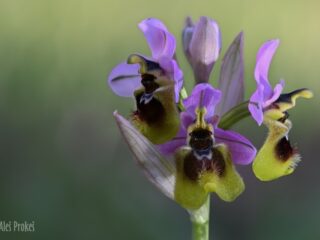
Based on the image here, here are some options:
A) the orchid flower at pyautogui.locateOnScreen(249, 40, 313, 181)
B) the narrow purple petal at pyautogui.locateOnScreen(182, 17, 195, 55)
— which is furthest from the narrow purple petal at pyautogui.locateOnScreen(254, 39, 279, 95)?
the narrow purple petal at pyautogui.locateOnScreen(182, 17, 195, 55)

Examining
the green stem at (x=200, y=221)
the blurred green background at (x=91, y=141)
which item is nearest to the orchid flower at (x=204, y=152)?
the green stem at (x=200, y=221)

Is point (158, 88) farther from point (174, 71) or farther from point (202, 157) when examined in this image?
point (202, 157)

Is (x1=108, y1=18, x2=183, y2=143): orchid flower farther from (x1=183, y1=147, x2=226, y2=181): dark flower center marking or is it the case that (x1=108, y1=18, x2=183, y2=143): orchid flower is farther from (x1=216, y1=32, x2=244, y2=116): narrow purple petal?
(x1=216, y1=32, x2=244, y2=116): narrow purple petal

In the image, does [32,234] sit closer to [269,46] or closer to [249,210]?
[249,210]

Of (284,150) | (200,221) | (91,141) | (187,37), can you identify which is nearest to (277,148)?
(284,150)

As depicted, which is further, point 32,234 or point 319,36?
point 319,36

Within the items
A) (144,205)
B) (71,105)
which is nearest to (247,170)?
(144,205)

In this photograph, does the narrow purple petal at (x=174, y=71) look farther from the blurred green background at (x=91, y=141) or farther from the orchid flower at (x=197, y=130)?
the blurred green background at (x=91, y=141)

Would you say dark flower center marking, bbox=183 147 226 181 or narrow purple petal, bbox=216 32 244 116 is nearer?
dark flower center marking, bbox=183 147 226 181
